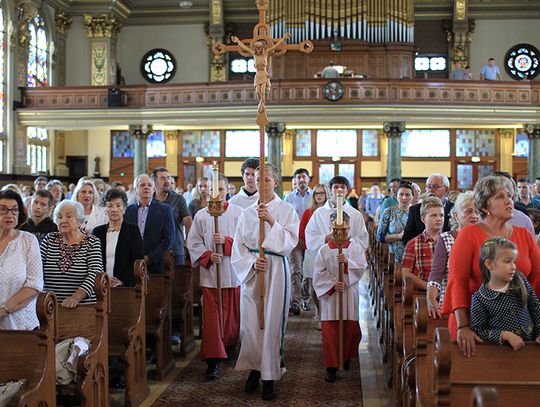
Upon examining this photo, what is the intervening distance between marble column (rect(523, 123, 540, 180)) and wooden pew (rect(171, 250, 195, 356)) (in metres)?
15.0

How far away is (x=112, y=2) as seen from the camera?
25516 mm

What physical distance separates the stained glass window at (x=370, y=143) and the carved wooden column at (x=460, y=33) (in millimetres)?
5071

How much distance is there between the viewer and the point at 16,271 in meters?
4.73

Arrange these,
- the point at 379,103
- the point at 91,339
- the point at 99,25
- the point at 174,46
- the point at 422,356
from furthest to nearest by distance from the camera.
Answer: the point at 174,46 < the point at 99,25 < the point at 379,103 < the point at 91,339 < the point at 422,356

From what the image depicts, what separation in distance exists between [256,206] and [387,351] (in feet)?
6.48

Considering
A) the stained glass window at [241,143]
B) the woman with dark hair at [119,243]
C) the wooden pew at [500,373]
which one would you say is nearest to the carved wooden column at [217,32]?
the stained glass window at [241,143]

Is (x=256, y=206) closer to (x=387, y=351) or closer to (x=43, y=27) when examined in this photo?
(x=387, y=351)

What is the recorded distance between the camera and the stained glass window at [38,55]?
23344 mm

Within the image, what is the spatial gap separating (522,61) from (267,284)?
23.3m

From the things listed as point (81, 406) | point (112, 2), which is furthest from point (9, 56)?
point (81, 406)

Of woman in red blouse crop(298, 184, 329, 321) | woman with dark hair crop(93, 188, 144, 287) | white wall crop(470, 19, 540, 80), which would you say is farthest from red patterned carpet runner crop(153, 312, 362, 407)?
white wall crop(470, 19, 540, 80)

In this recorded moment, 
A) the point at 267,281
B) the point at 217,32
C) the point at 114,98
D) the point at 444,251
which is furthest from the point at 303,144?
the point at 444,251

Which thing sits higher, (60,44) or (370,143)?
(60,44)

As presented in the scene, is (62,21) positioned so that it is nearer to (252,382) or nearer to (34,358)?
(252,382)
